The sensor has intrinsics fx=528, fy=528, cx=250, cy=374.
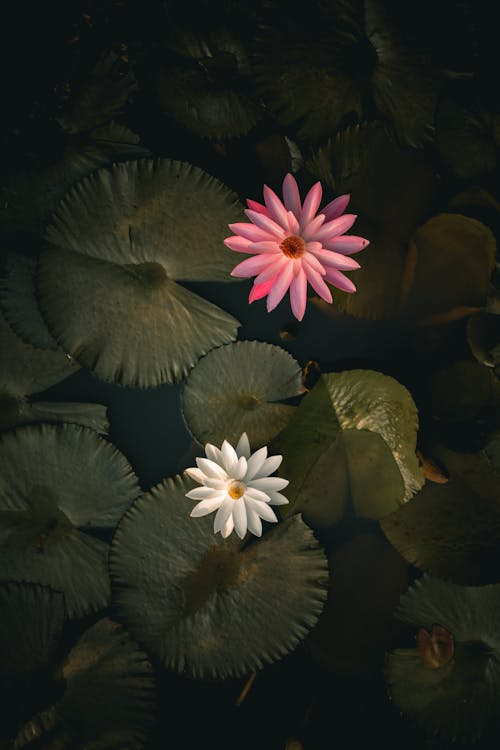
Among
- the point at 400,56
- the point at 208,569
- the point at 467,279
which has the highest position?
the point at 400,56

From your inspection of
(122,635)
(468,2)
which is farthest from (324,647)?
(468,2)

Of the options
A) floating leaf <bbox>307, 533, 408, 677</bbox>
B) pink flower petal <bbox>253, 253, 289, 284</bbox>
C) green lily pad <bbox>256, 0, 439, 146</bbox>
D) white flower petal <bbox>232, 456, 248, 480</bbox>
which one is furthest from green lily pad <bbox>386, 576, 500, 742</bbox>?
green lily pad <bbox>256, 0, 439, 146</bbox>

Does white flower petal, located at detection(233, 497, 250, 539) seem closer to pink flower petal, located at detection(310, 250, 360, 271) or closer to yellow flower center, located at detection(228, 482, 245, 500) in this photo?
yellow flower center, located at detection(228, 482, 245, 500)

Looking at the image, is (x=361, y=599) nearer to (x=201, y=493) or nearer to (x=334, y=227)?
(x=201, y=493)

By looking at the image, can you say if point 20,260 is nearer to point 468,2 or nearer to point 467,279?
point 467,279

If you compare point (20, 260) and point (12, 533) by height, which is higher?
point (20, 260)

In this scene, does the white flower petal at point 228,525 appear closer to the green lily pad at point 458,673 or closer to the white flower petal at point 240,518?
the white flower petal at point 240,518

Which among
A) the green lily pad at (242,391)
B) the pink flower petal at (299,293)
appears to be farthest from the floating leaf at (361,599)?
the pink flower petal at (299,293)

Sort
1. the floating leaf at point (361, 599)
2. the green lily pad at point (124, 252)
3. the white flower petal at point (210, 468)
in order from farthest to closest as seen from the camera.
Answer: the floating leaf at point (361, 599) → the green lily pad at point (124, 252) → the white flower petal at point (210, 468)
